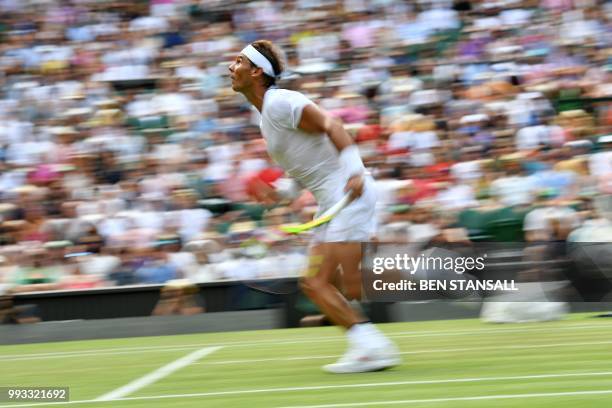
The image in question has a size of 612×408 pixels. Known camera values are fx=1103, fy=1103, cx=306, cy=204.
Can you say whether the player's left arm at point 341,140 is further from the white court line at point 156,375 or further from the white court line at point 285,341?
the white court line at point 285,341

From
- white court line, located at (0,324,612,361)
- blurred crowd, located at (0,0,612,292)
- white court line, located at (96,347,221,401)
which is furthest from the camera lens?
blurred crowd, located at (0,0,612,292)

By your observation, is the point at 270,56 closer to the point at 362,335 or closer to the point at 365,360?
the point at 362,335

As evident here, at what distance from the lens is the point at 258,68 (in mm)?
7055

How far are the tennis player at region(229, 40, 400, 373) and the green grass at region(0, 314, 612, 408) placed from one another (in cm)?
24

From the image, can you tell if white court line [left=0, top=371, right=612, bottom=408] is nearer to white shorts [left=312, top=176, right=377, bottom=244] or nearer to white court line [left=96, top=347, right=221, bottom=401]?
white court line [left=96, top=347, right=221, bottom=401]

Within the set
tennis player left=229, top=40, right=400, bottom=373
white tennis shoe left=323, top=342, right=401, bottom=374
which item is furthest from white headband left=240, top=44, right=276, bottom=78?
white tennis shoe left=323, top=342, right=401, bottom=374

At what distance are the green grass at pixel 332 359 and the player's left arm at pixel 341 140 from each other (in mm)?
1181

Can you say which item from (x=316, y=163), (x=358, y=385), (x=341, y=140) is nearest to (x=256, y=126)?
(x=316, y=163)

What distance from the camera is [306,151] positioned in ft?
22.8

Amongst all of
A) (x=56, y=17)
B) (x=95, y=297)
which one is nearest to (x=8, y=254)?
(x=95, y=297)

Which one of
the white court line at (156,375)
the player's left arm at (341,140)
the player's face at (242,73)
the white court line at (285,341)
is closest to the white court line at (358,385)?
→ the white court line at (156,375)

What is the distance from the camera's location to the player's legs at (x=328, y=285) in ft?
22.3

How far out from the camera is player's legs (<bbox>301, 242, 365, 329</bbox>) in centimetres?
680

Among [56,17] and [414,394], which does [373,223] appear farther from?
[56,17]
